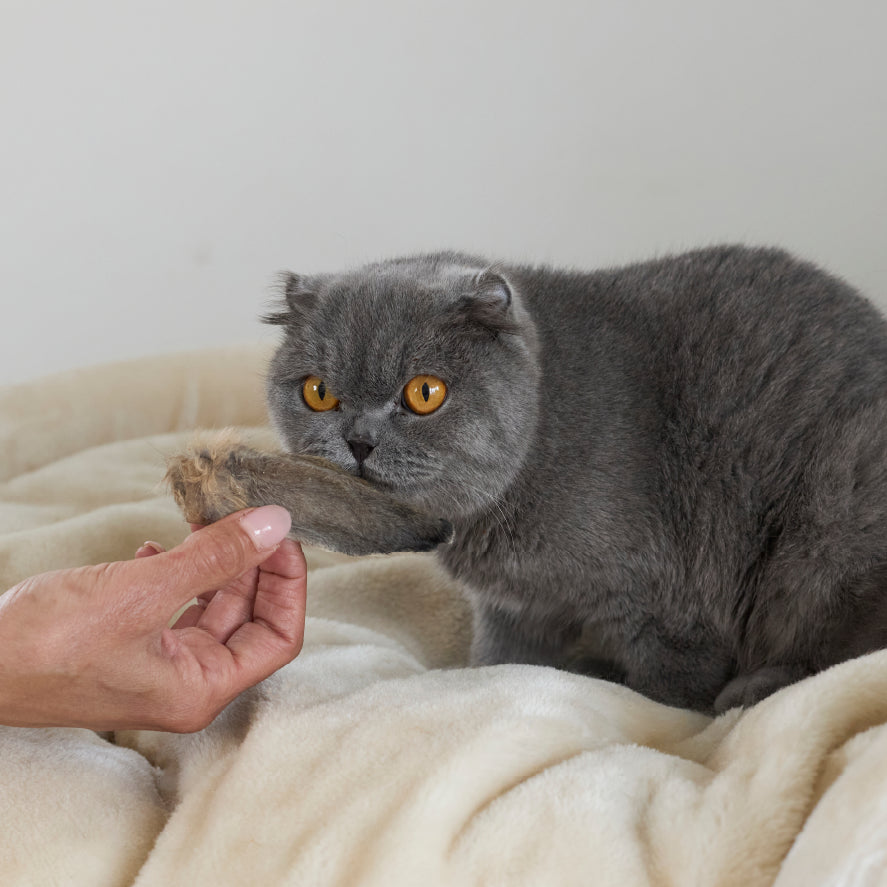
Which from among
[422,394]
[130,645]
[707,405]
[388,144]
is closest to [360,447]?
[422,394]

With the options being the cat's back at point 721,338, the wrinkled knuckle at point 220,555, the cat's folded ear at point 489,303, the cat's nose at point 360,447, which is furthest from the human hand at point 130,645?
the cat's back at point 721,338

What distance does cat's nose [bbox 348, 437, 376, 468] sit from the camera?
1.08 meters

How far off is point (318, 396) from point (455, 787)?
0.51 m

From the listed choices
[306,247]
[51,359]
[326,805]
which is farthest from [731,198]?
[51,359]

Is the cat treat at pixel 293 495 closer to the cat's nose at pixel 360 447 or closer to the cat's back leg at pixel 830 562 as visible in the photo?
the cat's nose at pixel 360 447

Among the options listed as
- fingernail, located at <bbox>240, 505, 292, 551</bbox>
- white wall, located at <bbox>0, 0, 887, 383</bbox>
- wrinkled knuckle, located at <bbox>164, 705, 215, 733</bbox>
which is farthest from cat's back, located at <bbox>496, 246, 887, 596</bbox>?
white wall, located at <bbox>0, 0, 887, 383</bbox>

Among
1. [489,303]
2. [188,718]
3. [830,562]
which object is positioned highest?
[489,303]

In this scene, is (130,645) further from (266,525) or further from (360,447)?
(360,447)

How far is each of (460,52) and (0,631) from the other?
2.02 metres

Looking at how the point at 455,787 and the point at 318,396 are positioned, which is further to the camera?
the point at 318,396

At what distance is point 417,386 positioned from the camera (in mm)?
1115

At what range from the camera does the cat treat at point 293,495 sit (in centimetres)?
96

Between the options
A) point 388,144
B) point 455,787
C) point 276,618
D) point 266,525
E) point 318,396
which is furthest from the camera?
point 388,144

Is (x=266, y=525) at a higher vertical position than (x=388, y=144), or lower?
lower
